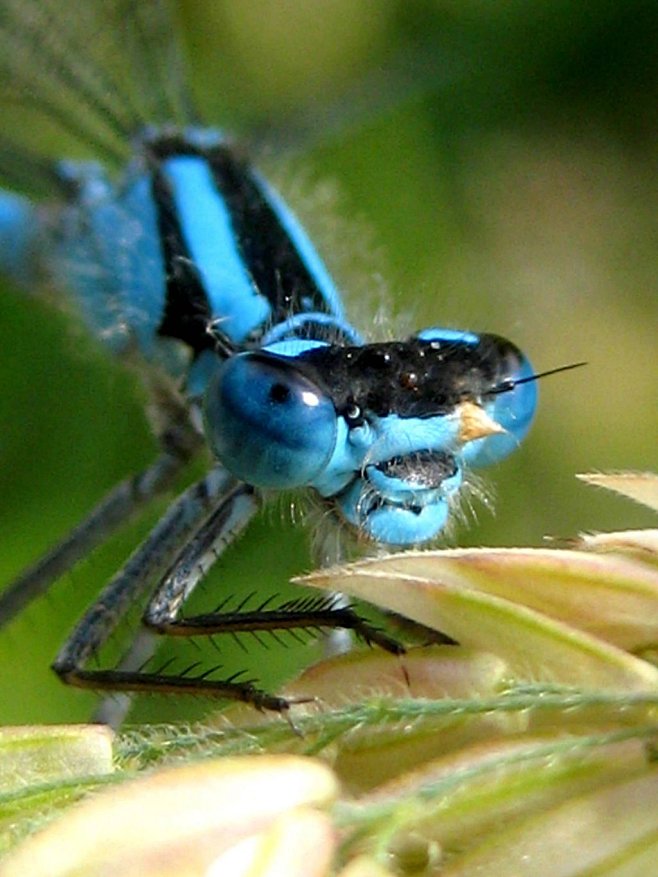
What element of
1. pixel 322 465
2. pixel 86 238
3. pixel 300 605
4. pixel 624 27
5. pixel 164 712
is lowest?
pixel 164 712

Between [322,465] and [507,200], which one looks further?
[507,200]

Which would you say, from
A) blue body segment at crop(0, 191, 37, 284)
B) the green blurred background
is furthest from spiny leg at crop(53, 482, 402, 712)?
blue body segment at crop(0, 191, 37, 284)

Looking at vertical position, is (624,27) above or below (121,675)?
above

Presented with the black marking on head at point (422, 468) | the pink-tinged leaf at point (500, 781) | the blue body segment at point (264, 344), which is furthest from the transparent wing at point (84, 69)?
the pink-tinged leaf at point (500, 781)

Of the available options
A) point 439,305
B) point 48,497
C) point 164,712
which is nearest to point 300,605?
point 164,712

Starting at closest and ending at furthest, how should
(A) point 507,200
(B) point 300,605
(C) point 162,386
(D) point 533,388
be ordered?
(B) point 300,605, (D) point 533,388, (C) point 162,386, (A) point 507,200

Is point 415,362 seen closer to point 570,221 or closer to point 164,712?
point 164,712

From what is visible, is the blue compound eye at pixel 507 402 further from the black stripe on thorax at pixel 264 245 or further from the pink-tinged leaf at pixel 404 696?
the pink-tinged leaf at pixel 404 696

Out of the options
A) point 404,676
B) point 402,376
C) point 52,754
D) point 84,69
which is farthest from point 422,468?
point 84,69
